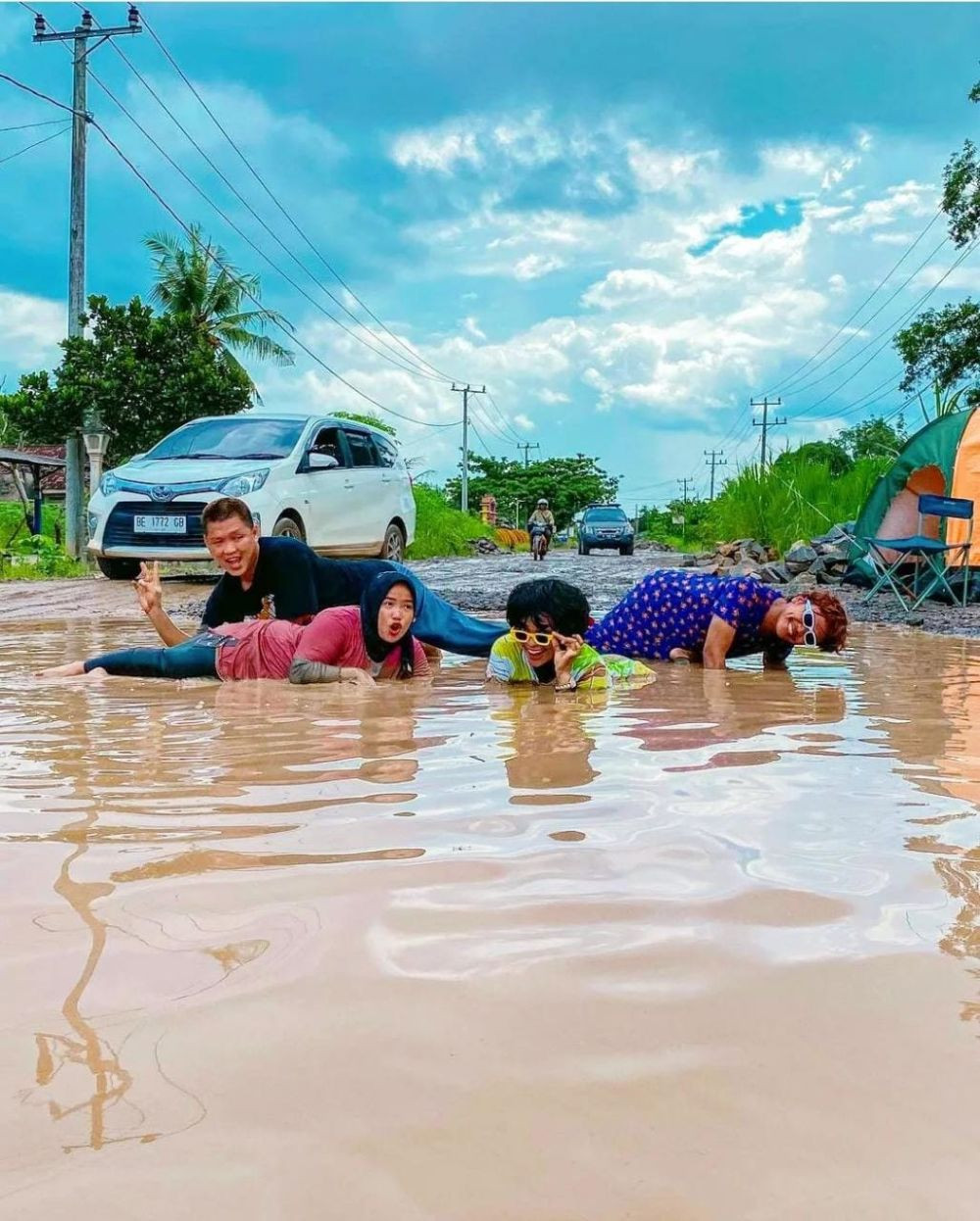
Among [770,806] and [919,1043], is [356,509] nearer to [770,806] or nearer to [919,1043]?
[770,806]

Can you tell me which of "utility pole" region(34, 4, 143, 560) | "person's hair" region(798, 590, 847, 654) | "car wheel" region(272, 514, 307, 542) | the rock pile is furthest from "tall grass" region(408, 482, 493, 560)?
"person's hair" region(798, 590, 847, 654)

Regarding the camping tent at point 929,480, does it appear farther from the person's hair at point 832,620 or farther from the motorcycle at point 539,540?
the motorcycle at point 539,540

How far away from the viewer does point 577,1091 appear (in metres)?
1.16

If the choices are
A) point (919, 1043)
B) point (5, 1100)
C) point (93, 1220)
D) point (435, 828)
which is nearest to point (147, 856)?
point (435, 828)

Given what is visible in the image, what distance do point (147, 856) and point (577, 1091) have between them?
1089mm

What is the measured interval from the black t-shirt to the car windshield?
16.4 ft

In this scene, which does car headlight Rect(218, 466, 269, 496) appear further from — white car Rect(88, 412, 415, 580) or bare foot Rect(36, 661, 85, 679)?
bare foot Rect(36, 661, 85, 679)

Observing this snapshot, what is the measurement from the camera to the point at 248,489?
959 centimetres

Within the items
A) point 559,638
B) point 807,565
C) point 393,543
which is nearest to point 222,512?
point 559,638

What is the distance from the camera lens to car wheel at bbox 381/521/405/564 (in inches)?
475

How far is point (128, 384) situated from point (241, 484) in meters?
9.59

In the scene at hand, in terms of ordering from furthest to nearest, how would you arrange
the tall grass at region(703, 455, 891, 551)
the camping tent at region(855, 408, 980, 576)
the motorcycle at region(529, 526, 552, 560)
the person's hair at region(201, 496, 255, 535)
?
1. the motorcycle at region(529, 526, 552, 560)
2. the tall grass at region(703, 455, 891, 551)
3. the camping tent at region(855, 408, 980, 576)
4. the person's hair at region(201, 496, 255, 535)

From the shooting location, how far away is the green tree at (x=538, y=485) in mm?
64250

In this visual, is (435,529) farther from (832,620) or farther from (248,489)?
(832,620)
